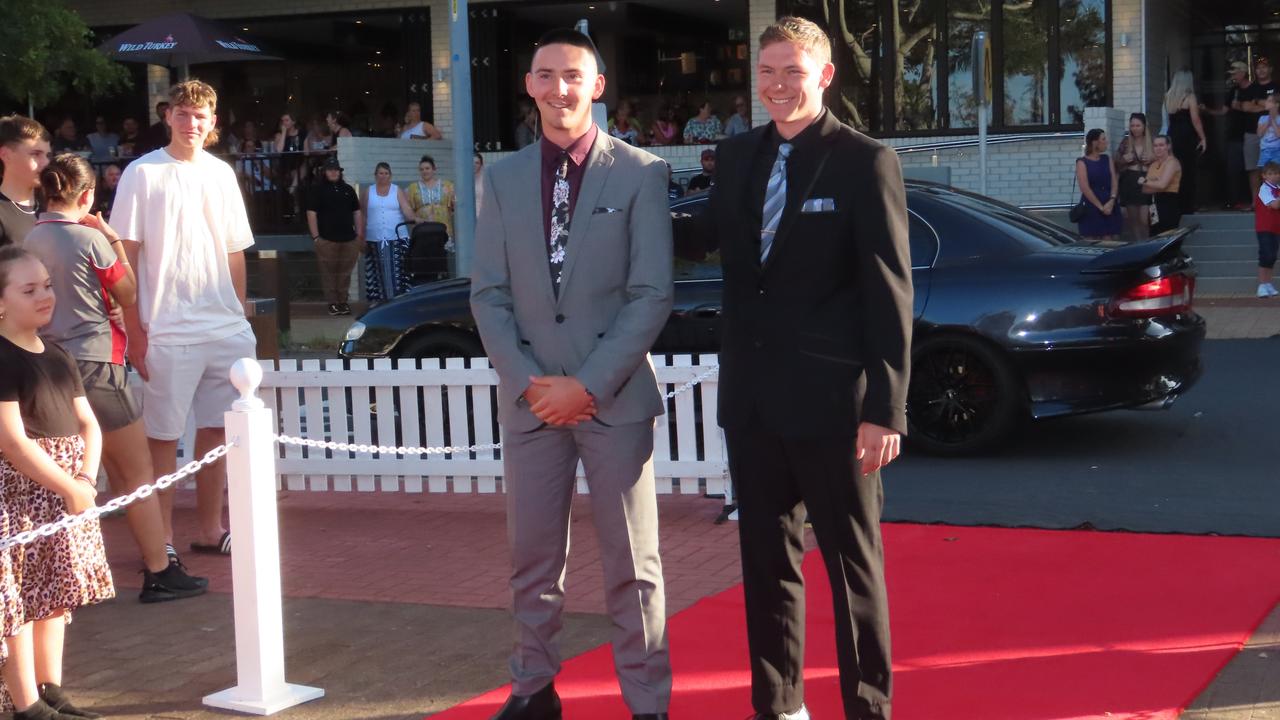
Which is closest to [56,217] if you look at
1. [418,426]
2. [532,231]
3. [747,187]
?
[418,426]

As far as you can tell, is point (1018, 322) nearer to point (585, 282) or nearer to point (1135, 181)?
point (585, 282)

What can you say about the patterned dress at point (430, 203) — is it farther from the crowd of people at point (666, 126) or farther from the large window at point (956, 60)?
the large window at point (956, 60)

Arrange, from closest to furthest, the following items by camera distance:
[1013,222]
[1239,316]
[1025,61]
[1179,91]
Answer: [1013,222], [1239,316], [1179,91], [1025,61]

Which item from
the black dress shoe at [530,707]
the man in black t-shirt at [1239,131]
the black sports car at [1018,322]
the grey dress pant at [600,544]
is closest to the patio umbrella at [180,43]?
the black sports car at [1018,322]

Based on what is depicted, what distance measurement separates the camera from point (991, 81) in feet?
69.0

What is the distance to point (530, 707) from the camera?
4492 mm

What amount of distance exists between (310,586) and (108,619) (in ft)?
2.76

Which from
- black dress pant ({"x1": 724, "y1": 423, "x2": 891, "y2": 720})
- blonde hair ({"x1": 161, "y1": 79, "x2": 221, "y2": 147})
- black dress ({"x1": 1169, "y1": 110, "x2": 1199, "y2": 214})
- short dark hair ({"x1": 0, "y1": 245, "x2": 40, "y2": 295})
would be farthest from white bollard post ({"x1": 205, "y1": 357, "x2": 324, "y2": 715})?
black dress ({"x1": 1169, "y1": 110, "x2": 1199, "y2": 214})

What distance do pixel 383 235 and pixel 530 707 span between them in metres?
14.8

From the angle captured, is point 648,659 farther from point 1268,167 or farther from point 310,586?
point 1268,167

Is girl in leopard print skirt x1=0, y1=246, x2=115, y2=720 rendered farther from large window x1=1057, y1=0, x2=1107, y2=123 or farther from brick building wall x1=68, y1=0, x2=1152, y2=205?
large window x1=1057, y1=0, x2=1107, y2=123

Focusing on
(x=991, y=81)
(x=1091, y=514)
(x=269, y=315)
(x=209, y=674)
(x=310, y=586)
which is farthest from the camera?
(x=991, y=81)

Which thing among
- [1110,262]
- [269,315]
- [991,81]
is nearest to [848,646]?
[1110,262]

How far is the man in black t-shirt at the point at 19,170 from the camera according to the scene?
612cm
